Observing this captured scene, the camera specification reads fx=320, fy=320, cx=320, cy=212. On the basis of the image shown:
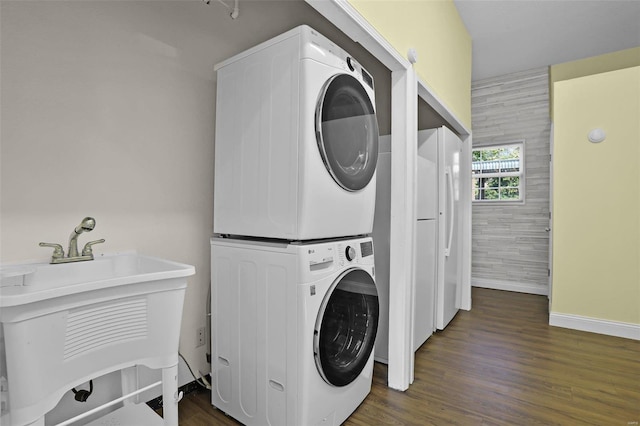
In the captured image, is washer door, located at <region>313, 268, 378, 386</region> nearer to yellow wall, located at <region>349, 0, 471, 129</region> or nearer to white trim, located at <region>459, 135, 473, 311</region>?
yellow wall, located at <region>349, 0, 471, 129</region>

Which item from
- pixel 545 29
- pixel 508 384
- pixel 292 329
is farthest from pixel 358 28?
pixel 545 29

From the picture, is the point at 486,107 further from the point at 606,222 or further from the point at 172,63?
the point at 172,63

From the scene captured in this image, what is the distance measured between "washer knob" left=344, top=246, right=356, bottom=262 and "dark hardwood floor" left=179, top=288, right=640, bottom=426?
2.82 ft

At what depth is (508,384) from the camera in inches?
81.4

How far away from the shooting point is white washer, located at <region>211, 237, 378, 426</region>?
1.38m

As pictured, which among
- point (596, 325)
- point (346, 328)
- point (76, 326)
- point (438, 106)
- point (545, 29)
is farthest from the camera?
point (545, 29)

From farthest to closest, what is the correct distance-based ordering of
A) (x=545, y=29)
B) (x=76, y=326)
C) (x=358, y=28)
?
1. (x=545, y=29)
2. (x=358, y=28)
3. (x=76, y=326)

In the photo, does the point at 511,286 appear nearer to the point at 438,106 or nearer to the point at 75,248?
the point at 438,106

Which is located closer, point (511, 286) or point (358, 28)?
point (358, 28)

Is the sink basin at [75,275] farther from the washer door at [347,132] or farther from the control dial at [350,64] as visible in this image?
the control dial at [350,64]

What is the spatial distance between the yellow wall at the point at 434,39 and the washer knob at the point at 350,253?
1.16m

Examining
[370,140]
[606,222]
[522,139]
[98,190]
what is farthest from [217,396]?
[522,139]

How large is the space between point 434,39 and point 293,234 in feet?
7.24

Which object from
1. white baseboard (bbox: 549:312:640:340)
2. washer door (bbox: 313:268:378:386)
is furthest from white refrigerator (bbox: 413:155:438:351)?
white baseboard (bbox: 549:312:640:340)
